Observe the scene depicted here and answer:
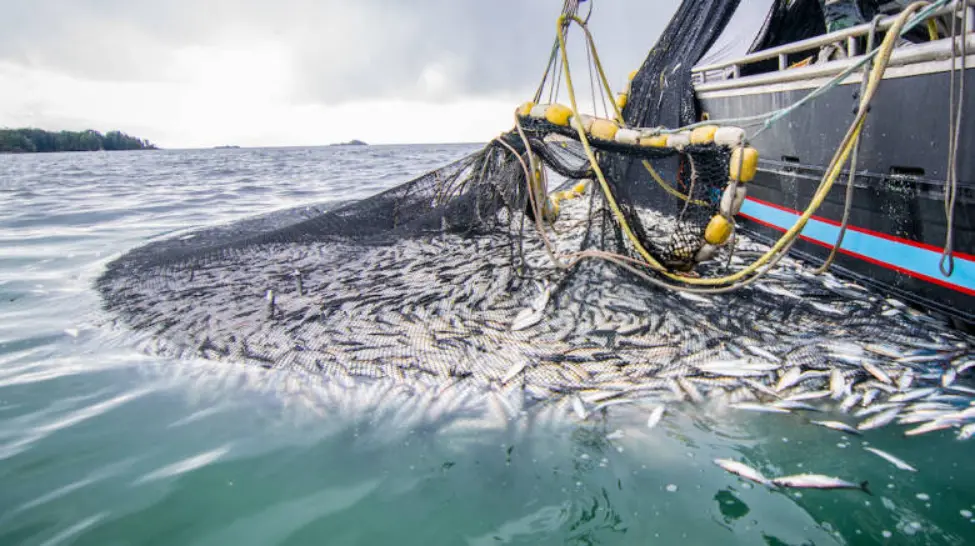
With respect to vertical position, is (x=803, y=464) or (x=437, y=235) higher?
(x=437, y=235)

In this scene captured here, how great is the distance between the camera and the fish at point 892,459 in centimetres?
295

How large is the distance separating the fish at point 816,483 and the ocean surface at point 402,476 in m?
0.04

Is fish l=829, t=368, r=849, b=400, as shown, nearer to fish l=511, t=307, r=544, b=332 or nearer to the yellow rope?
the yellow rope

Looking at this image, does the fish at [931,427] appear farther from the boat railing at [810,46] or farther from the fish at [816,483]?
the boat railing at [810,46]

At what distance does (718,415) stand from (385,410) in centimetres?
222

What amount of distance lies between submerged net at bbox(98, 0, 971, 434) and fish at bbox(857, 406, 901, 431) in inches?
7.5

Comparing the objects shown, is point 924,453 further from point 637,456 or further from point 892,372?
point 637,456

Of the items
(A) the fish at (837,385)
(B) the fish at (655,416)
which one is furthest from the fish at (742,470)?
(A) the fish at (837,385)

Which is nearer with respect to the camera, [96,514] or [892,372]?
[96,514]

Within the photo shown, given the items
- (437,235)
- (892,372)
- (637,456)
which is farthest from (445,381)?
(437,235)

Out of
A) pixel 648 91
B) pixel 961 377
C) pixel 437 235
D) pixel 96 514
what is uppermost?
pixel 648 91

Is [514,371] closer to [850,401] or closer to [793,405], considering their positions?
[793,405]

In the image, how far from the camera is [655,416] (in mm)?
3492

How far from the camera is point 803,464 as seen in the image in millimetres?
3031
